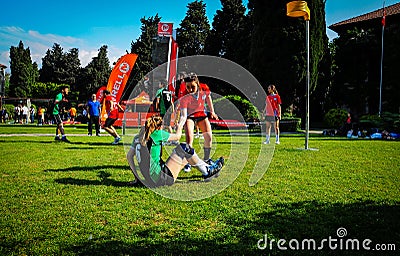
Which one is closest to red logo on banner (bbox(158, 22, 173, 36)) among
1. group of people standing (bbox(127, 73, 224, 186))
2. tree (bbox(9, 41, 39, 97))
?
group of people standing (bbox(127, 73, 224, 186))

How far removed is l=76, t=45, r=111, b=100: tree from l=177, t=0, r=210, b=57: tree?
76.9 feet

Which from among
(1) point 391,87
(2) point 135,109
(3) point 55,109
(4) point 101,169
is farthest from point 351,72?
(4) point 101,169

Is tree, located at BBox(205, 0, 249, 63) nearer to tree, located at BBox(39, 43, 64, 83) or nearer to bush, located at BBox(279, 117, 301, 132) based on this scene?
bush, located at BBox(279, 117, 301, 132)

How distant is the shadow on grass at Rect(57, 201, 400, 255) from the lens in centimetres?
305

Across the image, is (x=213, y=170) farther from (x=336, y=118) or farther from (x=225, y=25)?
(x=225, y=25)

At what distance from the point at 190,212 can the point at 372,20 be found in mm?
43929

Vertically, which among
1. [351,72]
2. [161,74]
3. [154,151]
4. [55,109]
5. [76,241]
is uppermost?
[351,72]

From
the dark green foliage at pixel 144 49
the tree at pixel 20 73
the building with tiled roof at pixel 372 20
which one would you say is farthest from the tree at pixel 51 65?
the building with tiled roof at pixel 372 20

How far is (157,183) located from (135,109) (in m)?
22.5

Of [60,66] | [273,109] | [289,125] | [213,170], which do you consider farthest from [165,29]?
[60,66]

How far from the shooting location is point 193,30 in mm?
49938

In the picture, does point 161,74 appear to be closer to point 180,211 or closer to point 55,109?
point 55,109

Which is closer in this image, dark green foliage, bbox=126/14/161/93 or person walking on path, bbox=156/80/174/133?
person walking on path, bbox=156/80/174/133

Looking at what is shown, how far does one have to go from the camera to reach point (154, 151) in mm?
5230
